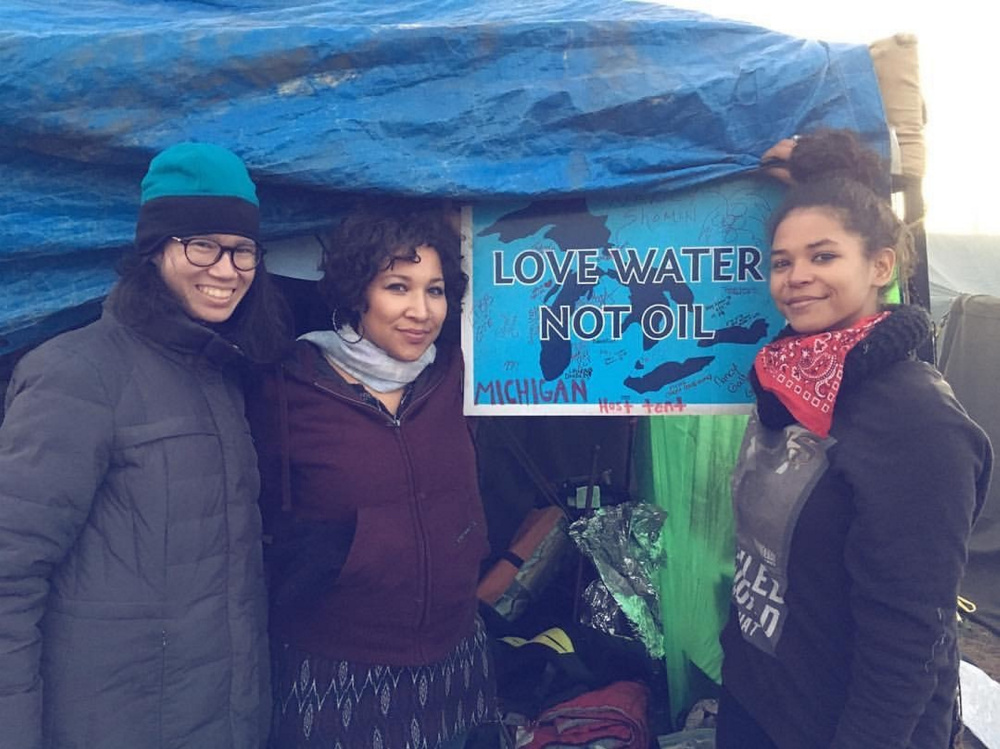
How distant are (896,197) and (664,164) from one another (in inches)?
25.5

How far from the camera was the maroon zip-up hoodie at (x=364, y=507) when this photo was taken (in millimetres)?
1649

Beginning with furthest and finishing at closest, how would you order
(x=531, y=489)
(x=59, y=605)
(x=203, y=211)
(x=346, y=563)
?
(x=531, y=489) → (x=346, y=563) → (x=203, y=211) → (x=59, y=605)

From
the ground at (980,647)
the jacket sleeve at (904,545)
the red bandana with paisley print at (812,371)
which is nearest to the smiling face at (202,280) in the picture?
the red bandana with paisley print at (812,371)

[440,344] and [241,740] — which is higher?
[440,344]

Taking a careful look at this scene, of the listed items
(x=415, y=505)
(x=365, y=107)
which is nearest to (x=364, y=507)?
(x=415, y=505)

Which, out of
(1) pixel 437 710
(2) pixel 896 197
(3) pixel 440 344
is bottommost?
(1) pixel 437 710

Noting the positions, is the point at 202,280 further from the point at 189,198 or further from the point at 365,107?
the point at 365,107

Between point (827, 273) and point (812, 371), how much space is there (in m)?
0.22

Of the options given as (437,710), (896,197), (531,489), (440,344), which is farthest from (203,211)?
(531,489)

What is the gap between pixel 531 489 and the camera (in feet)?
9.87

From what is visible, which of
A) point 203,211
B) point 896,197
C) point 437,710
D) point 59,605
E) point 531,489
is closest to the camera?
point 59,605

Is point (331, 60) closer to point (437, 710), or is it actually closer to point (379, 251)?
point (379, 251)

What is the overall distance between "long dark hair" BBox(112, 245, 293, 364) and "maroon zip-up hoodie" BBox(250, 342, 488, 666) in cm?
10

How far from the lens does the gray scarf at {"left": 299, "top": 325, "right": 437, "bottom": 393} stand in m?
1.73
